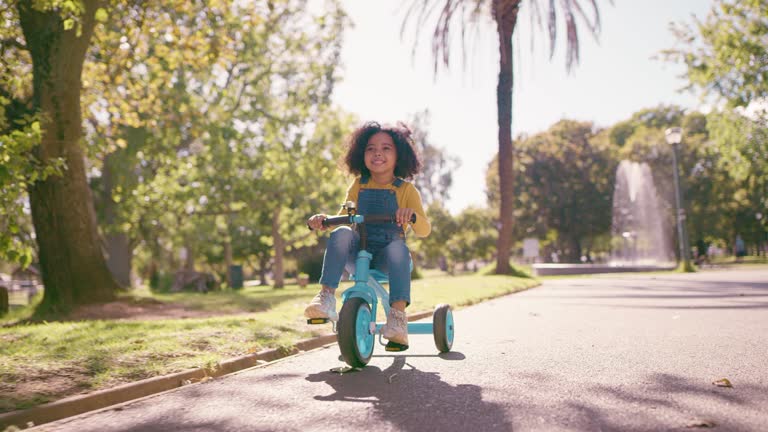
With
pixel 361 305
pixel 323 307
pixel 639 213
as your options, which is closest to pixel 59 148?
pixel 323 307

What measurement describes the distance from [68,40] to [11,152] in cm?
496

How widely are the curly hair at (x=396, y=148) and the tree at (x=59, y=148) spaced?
706 cm

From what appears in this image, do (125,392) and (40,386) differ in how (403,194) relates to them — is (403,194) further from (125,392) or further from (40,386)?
(40,386)

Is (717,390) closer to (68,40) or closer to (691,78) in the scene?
(68,40)

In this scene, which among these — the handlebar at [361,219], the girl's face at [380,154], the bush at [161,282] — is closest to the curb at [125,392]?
the handlebar at [361,219]

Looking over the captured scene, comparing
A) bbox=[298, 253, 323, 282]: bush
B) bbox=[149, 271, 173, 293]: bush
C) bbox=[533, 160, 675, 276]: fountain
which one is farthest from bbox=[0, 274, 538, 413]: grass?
bbox=[533, 160, 675, 276]: fountain

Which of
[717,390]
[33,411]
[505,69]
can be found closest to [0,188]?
[33,411]

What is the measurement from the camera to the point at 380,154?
5.13 m

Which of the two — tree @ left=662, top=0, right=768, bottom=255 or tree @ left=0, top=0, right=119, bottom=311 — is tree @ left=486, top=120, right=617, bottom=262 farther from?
tree @ left=0, top=0, right=119, bottom=311

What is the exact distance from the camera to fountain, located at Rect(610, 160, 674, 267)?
42188 mm

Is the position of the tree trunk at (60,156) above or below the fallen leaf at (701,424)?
above

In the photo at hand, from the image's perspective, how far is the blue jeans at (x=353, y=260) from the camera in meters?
4.54

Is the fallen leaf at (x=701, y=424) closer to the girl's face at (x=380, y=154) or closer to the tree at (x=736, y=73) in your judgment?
the girl's face at (x=380, y=154)

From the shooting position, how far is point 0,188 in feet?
21.4
